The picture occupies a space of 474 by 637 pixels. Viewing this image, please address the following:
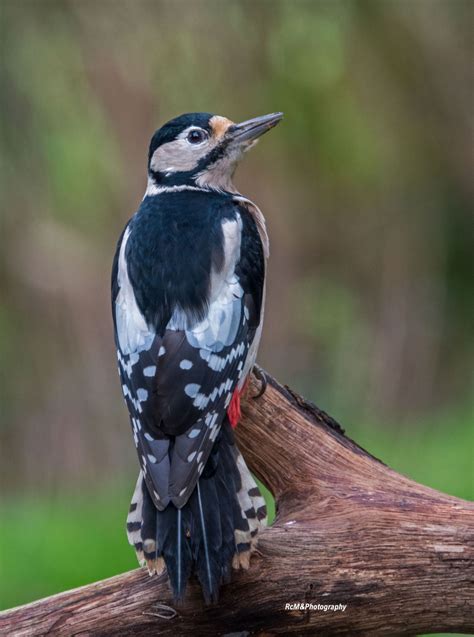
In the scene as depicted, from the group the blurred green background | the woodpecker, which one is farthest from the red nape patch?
the blurred green background

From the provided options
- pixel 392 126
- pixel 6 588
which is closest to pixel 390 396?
pixel 392 126

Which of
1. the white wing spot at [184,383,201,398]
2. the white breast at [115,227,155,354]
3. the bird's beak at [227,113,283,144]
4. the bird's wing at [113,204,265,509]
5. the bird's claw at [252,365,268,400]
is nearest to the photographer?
the bird's wing at [113,204,265,509]

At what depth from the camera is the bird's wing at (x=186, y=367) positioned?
10.5 ft

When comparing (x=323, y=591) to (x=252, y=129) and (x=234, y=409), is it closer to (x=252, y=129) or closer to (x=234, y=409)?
(x=234, y=409)

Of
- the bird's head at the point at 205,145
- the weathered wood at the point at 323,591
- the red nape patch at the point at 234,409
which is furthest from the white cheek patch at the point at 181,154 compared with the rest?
the weathered wood at the point at 323,591

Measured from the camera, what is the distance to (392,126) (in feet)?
28.7

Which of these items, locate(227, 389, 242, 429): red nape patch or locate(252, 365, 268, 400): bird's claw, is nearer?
locate(227, 389, 242, 429): red nape patch

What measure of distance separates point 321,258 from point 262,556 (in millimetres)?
5761

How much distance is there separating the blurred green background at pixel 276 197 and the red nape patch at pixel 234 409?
3479mm

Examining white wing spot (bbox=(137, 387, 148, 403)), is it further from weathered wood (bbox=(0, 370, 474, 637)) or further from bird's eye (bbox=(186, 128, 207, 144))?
bird's eye (bbox=(186, 128, 207, 144))

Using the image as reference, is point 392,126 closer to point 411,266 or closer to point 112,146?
point 411,266

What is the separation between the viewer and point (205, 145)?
431 centimetres

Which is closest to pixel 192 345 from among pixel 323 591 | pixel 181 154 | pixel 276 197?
pixel 323 591

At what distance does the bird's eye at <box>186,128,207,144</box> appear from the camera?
4301mm
